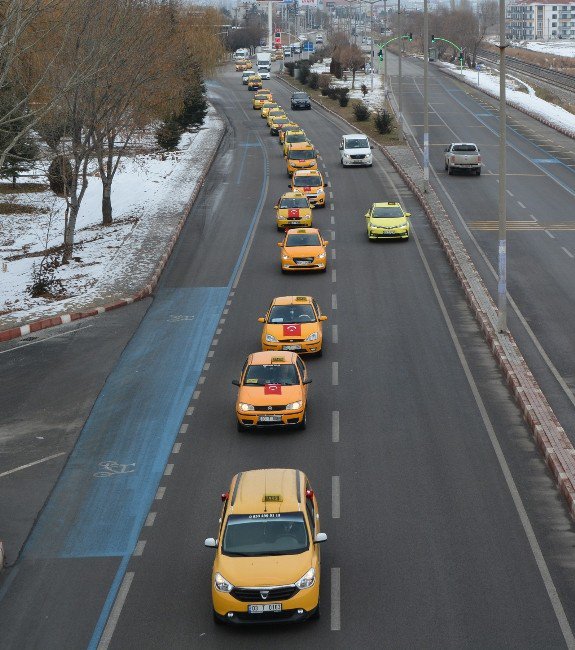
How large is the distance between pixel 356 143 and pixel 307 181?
12.2 meters

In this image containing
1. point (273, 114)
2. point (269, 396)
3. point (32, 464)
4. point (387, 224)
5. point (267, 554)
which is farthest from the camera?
point (273, 114)

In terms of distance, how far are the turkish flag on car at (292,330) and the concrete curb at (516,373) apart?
4858 mm

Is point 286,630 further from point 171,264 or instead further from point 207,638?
point 171,264

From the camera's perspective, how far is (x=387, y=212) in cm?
4278

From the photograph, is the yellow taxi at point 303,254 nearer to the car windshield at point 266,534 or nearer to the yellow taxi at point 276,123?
the car windshield at point 266,534

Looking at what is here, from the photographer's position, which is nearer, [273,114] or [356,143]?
[356,143]

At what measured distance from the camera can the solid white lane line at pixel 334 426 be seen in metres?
22.4

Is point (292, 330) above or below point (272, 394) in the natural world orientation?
above

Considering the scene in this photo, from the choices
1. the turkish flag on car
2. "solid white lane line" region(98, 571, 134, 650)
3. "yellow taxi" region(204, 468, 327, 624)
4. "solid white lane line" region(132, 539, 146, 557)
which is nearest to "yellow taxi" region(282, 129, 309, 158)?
the turkish flag on car

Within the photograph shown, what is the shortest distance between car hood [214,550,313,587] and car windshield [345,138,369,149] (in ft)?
158

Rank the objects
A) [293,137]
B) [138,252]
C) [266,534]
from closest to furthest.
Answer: [266,534], [138,252], [293,137]

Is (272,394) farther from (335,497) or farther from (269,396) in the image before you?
(335,497)

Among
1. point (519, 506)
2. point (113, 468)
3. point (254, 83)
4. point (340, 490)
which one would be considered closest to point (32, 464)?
point (113, 468)

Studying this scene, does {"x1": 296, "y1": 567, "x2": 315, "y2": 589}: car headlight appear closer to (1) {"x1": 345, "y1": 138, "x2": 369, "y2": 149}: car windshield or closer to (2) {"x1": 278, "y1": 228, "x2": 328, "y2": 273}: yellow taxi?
(2) {"x1": 278, "y1": 228, "x2": 328, "y2": 273}: yellow taxi
